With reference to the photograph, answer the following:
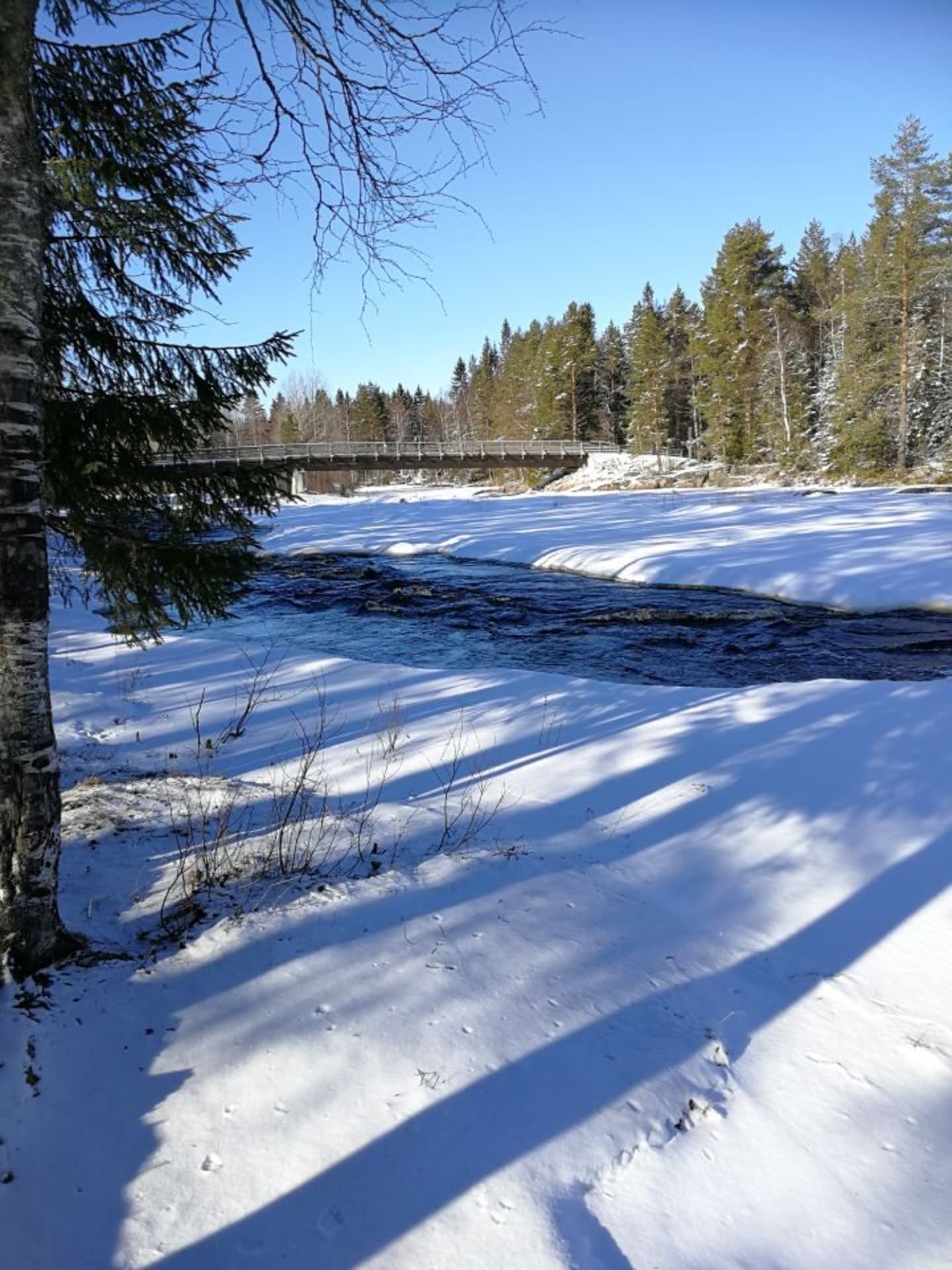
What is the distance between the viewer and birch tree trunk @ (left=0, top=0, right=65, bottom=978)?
230 centimetres

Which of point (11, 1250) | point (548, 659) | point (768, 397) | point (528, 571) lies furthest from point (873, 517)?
point (768, 397)

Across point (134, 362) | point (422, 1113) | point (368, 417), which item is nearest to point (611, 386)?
point (368, 417)

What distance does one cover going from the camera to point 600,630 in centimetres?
1059

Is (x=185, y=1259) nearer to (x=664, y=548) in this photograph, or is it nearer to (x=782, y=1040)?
(x=782, y=1040)

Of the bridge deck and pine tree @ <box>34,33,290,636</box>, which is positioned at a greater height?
the bridge deck

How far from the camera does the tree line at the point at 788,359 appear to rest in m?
27.1

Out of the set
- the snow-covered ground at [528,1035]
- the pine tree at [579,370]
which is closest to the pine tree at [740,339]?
the pine tree at [579,370]

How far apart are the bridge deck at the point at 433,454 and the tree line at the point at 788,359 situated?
150 inches

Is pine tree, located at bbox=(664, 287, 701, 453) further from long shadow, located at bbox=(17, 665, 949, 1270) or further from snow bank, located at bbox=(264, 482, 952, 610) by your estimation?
long shadow, located at bbox=(17, 665, 949, 1270)

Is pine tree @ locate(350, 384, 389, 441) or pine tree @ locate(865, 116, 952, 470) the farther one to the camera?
pine tree @ locate(350, 384, 389, 441)

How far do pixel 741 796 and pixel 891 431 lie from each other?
1245 inches

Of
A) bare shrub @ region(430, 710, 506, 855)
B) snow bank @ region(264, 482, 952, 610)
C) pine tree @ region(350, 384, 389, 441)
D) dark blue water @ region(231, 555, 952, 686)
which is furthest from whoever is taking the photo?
pine tree @ region(350, 384, 389, 441)

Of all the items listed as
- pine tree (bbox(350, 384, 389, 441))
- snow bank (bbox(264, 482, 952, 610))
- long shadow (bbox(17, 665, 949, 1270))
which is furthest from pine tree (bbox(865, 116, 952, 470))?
pine tree (bbox(350, 384, 389, 441))

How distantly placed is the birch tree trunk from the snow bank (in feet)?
18.7
